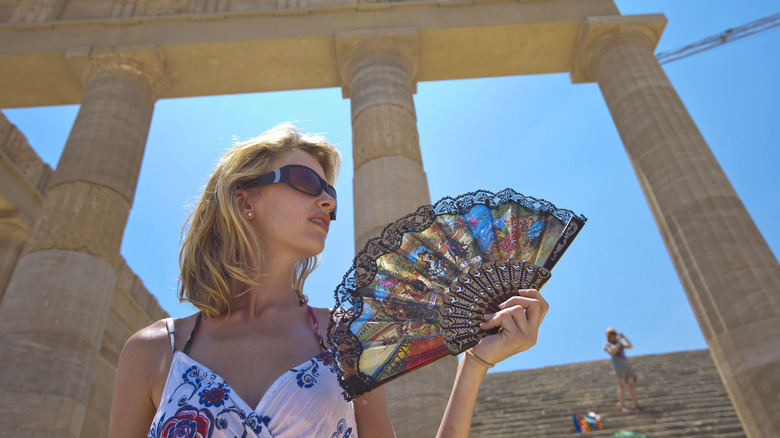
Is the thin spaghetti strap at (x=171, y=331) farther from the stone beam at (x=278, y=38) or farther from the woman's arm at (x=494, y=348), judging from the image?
the stone beam at (x=278, y=38)

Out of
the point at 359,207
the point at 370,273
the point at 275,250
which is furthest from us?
the point at 359,207

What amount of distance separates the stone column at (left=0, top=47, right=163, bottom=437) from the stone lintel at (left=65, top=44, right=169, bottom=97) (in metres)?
0.03

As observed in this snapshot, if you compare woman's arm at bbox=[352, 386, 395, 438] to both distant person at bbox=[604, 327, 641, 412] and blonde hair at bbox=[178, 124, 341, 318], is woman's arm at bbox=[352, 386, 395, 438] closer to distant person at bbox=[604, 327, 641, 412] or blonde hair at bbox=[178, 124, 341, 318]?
blonde hair at bbox=[178, 124, 341, 318]

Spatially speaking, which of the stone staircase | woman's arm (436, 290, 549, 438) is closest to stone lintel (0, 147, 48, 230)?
the stone staircase

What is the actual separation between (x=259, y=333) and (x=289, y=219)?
458 millimetres

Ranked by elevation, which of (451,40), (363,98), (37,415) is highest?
(451,40)

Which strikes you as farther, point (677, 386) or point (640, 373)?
point (640, 373)

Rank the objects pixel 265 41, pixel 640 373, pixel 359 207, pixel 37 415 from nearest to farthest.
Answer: pixel 37 415, pixel 359 207, pixel 265 41, pixel 640 373

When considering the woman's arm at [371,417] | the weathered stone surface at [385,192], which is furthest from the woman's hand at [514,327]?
Result: the weathered stone surface at [385,192]

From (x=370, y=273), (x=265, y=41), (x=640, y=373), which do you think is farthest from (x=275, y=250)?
(x=640, y=373)

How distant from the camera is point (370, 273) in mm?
1966

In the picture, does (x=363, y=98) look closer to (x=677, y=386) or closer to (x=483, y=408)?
(x=483, y=408)

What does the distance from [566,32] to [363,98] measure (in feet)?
14.3

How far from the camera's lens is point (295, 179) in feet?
7.13
